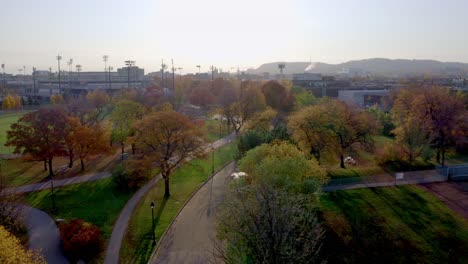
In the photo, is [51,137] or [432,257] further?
[51,137]

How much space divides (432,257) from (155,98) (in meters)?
36.1

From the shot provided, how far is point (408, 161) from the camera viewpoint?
2778 cm

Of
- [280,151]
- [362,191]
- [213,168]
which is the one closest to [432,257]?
[362,191]

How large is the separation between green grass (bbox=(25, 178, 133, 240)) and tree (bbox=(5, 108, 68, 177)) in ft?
9.99

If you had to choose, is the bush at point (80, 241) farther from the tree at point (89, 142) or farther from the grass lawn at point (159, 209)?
the tree at point (89, 142)

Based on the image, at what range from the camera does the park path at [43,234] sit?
16.2 m

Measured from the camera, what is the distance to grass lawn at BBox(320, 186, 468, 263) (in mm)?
16250

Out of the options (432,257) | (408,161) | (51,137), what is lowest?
(432,257)

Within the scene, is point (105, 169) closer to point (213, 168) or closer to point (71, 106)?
point (213, 168)

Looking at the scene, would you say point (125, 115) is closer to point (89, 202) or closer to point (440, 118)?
point (89, 202)

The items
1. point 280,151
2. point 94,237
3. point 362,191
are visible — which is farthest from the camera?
point 362,191

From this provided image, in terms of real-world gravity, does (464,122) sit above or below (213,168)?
above

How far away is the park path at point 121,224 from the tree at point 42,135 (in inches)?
264

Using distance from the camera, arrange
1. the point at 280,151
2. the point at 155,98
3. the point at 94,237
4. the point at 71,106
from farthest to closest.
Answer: the point at 155,98, the point at 71,106, the point at 280,151, the point at 94,237
